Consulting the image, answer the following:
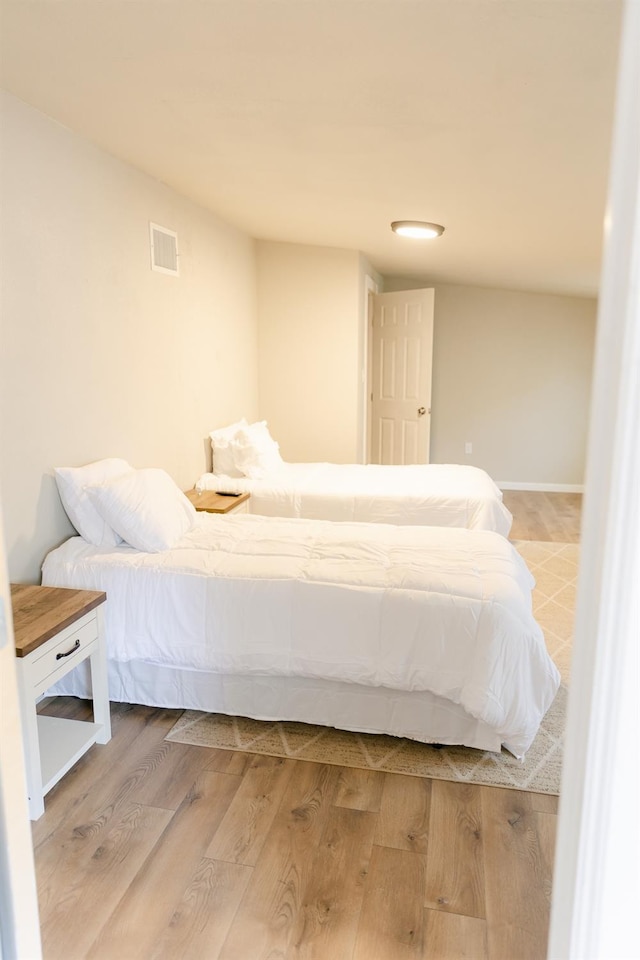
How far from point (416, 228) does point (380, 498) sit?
1.62 metres

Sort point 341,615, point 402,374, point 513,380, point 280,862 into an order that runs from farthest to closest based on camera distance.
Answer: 1. point 513,380
2. point 402,374
3. point 341,615
4. point 280,862

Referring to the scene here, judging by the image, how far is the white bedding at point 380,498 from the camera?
3.79 meters

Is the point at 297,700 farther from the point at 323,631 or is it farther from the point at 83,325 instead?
the point at 83,325

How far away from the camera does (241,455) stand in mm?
4219

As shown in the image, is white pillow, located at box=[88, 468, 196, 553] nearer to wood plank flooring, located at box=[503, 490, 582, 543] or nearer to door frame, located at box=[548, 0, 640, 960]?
door frame, located at box=[548, 0, 640, 960]

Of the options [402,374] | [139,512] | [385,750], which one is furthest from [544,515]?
[139,512]

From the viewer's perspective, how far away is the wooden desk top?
1956mm

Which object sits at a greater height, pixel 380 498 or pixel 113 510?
pixel 113 510

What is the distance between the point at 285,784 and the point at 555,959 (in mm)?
1275

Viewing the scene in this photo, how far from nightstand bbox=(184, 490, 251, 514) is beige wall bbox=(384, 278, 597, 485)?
11.8ft

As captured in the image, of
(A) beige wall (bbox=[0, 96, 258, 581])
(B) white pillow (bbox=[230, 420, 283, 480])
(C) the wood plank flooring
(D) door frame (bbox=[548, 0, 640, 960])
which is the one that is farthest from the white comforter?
(C) the wood plank flooring

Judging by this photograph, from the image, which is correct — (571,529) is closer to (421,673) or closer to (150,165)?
(421,673)

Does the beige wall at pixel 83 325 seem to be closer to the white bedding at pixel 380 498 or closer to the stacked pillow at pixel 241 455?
the stacked pillow at pixel 241 455

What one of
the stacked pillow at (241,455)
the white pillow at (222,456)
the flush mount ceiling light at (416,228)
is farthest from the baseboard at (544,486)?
the white pillow at (222,456)
